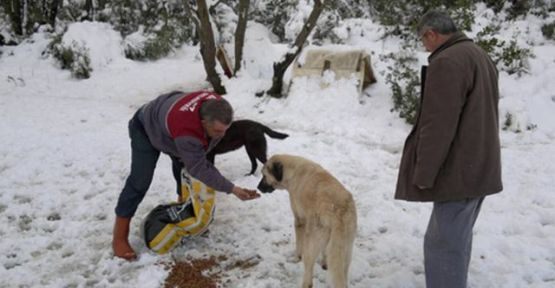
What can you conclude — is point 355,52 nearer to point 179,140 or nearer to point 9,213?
point 179,140

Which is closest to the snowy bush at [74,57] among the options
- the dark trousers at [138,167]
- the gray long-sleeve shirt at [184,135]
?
the dark trousers at [138,167]

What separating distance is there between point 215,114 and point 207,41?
6059 mm

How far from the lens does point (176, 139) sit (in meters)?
3.19

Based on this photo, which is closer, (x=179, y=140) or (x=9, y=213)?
(x=179, y=140)

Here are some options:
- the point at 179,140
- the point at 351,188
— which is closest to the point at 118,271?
the point at 179,140

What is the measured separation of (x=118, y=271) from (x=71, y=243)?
68 cm

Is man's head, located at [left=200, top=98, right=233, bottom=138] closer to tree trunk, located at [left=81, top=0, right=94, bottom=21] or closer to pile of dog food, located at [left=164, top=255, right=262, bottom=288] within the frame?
pile of dog food, located at [left=164, top=255, right=262, bottom=288]

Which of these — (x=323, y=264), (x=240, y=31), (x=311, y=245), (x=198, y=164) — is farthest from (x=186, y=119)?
(x=240, y=31)

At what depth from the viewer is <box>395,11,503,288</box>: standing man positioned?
231 centimetres

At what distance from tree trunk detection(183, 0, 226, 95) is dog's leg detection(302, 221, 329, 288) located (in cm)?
638

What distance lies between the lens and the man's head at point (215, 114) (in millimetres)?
3123

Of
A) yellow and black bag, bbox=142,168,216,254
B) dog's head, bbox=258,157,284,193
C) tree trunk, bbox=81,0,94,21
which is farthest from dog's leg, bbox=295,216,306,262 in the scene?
tree trunk, bbox=81,0,94,21

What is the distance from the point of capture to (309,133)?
6828 mm

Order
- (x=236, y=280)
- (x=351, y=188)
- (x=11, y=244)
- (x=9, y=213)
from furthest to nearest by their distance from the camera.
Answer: (x=351, y=188) → (x=9, y=213) → (x=11, y=244) → (x=236, y=280)
